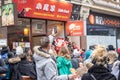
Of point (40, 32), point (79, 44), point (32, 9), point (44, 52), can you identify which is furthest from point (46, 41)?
point (79, 44)

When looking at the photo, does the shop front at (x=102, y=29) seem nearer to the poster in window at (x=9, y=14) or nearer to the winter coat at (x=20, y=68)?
the poster in window at (x=9, y=14)

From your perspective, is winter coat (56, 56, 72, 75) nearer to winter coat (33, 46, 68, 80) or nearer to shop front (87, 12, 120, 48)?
winter coat (33, 46, 68, 80)

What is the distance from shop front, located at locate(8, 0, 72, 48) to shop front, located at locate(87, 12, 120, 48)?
3600 mm

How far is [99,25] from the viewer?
23.7 m

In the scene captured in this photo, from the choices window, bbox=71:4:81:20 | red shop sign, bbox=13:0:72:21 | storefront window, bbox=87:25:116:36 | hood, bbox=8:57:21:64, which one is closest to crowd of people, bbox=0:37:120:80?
hood, bbox=8:57:21:64

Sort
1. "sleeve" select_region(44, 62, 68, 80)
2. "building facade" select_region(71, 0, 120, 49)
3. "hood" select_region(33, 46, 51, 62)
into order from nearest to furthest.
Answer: "sleeve" select_region(44, 62, 68, 80) → "hood" select_region(33, 46, 51, 62) → "building facade" select_region(71, 0, 120, 49)

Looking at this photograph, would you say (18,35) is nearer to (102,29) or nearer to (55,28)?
(55,28)

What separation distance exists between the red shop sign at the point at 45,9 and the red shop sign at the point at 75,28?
458 millimetres

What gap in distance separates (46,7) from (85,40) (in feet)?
16.2

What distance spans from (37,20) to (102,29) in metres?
7.96

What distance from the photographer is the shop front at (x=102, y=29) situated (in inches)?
880

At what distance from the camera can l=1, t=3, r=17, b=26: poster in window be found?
14.3m

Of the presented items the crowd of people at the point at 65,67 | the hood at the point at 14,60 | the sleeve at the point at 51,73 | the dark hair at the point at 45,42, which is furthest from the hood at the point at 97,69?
the hood at the point at 14,60

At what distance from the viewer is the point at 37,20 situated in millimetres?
17266
